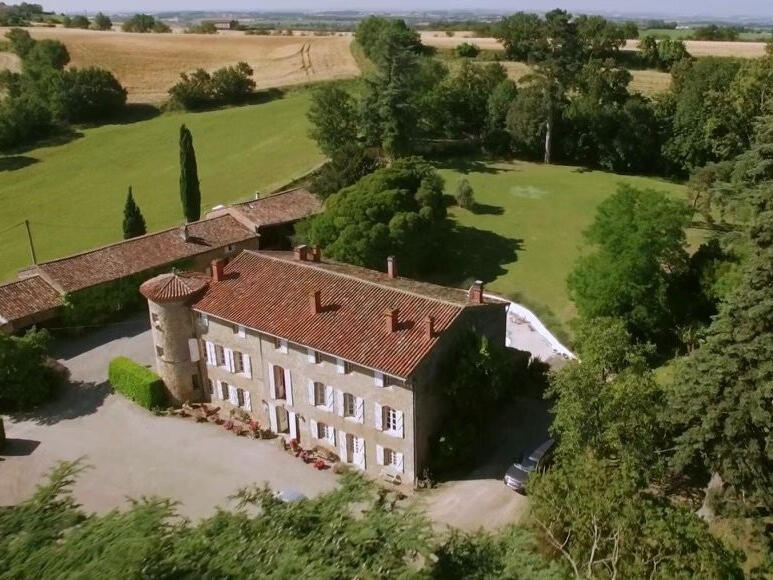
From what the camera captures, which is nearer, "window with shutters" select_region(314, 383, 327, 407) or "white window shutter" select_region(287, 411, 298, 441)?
"window with shutters" select_region(314, 383, 327, 407)

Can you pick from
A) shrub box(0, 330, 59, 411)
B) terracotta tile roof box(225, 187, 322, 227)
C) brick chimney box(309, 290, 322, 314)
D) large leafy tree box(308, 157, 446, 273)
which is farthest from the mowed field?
shrub box(0, 330, 59, 411)

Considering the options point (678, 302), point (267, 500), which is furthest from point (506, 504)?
point (678, 302)

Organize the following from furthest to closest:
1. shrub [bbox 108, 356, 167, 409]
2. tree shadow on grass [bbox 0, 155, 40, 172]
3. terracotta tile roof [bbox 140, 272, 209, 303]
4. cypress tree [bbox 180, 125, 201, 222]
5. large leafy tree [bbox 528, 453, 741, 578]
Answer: tree shadow on grass [bbox 0, 155, 40, 172] → cypress tree [bbox 180, 125, 201, 222] → shrub [bbox 108, 356, 167, 409] → terracotta tile roof [bbox 140, 272, 209, 303] → large leafy tree [bbox 528, 453, 741, 578]

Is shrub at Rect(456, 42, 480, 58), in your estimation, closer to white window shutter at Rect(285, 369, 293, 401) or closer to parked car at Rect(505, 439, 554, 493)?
white window shutter at Rect(285, 369, 293, 401)

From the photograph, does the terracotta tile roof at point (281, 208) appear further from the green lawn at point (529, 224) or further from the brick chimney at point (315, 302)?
the brick chimney at point (315, 302)

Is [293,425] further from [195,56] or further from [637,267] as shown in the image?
[195,56]

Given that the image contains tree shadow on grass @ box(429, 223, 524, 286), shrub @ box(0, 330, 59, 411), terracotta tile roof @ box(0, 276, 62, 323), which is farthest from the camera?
tree shadow on grass @ box(429, 223, 524, 286)
